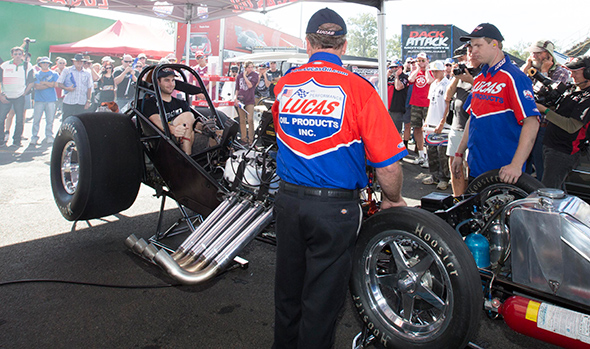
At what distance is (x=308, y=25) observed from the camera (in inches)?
81.4

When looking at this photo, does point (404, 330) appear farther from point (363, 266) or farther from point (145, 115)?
point (145, 115)

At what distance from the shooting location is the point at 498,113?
320 cm

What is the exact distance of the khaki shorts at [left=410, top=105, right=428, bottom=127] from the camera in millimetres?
8461

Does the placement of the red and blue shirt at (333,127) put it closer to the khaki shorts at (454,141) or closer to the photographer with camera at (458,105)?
the photographer with camera at (458,105)

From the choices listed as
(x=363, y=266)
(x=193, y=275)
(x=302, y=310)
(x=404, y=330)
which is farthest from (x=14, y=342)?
(x=404, y=330)

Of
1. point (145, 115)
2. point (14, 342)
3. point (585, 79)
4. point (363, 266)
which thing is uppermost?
point (585, 79)

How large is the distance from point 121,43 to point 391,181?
19.3 meters

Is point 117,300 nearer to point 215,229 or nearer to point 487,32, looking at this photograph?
point 215,229

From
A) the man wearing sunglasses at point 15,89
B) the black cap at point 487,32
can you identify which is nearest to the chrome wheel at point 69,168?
the black cap at point 487,32

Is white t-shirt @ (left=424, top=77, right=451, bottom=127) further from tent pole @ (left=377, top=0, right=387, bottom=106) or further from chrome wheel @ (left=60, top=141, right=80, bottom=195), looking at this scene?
chrome wheel @ (left=60, top=141, right=80, bottom=195)

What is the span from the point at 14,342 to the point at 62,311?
0.38 metres

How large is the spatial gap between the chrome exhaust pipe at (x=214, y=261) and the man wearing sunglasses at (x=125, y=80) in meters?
10.2

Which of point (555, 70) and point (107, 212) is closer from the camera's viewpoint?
point (107, 212)

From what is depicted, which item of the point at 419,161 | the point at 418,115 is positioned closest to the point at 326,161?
the point at 419,161
